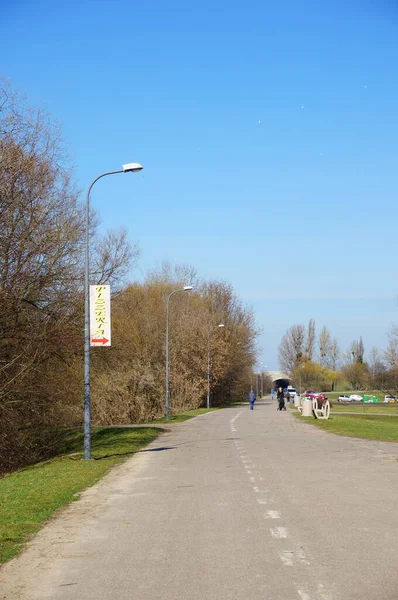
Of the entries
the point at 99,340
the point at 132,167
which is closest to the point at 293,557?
the point at 99,340

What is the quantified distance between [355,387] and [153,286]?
89.1m

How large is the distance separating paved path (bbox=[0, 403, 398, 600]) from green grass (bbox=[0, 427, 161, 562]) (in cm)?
30

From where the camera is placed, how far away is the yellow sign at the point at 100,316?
18797 millimetres

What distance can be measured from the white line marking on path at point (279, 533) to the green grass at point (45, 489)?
296cm

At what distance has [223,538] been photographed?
837 cm

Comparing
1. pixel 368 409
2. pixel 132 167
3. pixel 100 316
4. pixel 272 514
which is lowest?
pixel 368 409

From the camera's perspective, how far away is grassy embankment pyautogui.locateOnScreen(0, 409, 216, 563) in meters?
9.05

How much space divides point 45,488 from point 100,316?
20.5ft

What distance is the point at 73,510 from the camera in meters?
10.8

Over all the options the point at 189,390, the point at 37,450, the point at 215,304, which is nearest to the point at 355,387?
the point at 215,304

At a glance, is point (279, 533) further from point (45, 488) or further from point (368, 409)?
point (368, 409)

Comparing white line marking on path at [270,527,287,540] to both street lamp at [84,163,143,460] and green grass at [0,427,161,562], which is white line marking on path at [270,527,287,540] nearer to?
green grass at [0,427,161,562]

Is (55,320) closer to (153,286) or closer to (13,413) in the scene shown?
(13,413)

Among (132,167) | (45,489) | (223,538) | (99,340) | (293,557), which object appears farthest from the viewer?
(99,340)
